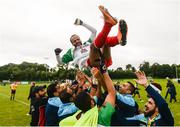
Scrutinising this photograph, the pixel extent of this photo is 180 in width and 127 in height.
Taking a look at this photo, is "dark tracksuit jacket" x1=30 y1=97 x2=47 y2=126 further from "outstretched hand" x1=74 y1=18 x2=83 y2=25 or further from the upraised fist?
"outstretched hand" x1=74 y1=18 x2=83 y2=25

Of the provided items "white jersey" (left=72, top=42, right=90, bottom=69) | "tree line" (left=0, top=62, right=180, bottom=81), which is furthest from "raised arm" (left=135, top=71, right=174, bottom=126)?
"tree line" (left=0, top=62, right=180, bottom=81)

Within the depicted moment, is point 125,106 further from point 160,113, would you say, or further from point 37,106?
point 37,106

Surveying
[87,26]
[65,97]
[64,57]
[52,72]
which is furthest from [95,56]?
[52,72]

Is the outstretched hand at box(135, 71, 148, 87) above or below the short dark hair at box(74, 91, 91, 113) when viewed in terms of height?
above

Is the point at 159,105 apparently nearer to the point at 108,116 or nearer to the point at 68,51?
the point at 108,116

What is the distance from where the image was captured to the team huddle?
462cm

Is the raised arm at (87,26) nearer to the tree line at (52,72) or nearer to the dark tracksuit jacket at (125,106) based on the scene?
the dark tracksuit jacket at (125,106)

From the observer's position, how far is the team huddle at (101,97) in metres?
4.62

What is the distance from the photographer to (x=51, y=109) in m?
6.79

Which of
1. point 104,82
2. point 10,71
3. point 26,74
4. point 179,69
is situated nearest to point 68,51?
point 104,82

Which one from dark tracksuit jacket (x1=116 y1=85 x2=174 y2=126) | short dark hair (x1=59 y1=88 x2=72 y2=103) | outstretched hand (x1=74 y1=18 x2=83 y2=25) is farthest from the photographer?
outstretched hand (x1=74 y1=18 x2=83 y2=25)

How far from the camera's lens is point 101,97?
17.4 feet

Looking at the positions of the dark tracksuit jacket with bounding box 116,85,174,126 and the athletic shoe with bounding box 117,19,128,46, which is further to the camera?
the athletic shoe with bounding box 117,19,128,46

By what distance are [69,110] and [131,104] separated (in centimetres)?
102
